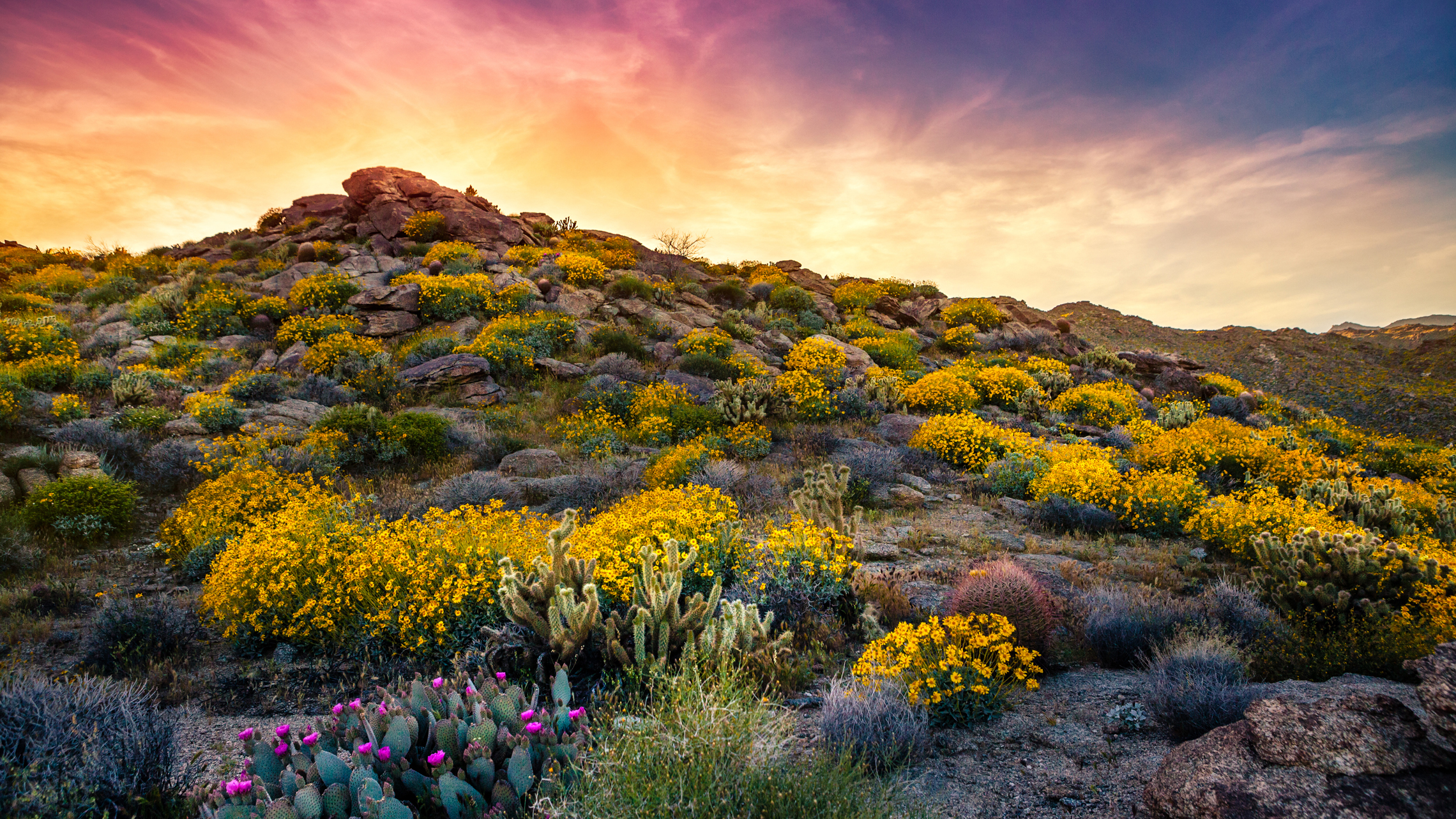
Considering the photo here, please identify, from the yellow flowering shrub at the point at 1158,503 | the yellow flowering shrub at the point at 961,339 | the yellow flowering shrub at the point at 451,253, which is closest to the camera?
the yellow flowering shrub at the point at 1158,503

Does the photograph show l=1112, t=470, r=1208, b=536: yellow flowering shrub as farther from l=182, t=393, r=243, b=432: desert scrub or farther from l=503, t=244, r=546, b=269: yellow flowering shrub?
l=503, t=244, r=546, b=269: yellow flowering shrub

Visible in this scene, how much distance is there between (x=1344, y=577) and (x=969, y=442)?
7.41 m

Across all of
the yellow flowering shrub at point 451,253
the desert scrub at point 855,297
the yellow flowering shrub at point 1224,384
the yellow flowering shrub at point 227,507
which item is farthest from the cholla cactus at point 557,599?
the desert scrub at point 855,297

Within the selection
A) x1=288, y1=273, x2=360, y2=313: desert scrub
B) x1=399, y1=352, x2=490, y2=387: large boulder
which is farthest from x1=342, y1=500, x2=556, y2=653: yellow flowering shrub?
x1=288, y1=273, x2=360, y2=313: desert scrub

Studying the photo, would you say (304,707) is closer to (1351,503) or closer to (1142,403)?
(1351,503)

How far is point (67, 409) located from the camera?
11.7 metres

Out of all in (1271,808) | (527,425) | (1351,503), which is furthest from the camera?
(527,425)

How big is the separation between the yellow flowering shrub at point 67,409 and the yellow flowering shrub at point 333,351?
14.4 ft

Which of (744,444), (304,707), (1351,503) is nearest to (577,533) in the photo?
(304,707)

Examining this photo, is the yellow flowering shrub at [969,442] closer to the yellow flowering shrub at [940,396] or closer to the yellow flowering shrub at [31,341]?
the yellow flowering shrub at [940,396]

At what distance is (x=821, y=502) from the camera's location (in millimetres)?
7688

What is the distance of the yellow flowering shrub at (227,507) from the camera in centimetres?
772

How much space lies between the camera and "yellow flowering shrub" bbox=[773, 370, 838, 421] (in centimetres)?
1533

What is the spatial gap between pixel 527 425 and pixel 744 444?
4.81m
